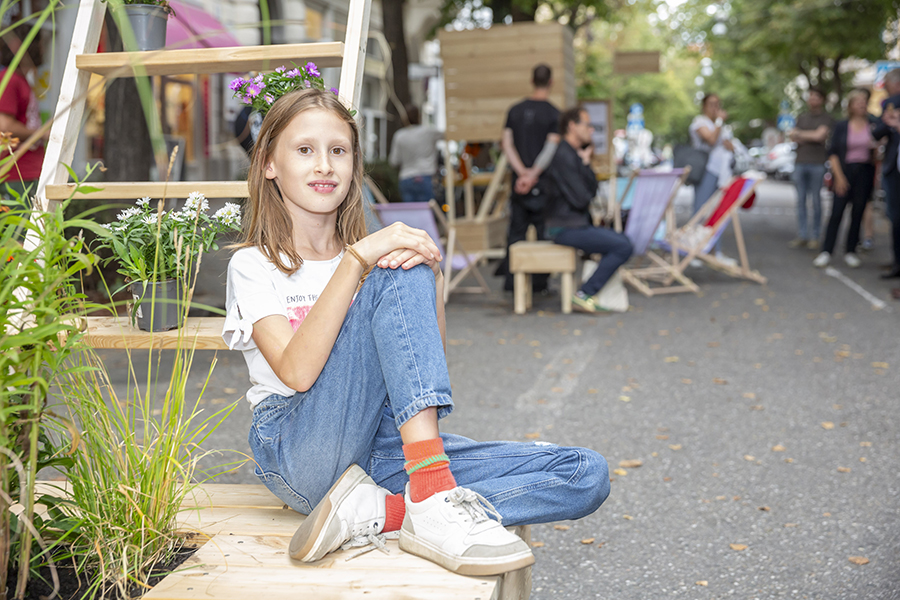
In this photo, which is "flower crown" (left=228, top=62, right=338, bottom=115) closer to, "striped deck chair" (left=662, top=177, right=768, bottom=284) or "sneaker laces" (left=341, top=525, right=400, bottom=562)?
"sneaker laces" (left=341, top=525, right=400, bottom=562)

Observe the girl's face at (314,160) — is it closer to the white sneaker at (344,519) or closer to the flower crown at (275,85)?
the flower crown at (275,85)

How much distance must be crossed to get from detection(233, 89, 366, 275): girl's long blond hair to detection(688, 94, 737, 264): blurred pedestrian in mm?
9004

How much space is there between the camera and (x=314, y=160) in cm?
237

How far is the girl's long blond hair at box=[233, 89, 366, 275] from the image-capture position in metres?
2.37

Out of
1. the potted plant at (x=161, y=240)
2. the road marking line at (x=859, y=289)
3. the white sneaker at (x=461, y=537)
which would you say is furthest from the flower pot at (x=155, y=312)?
the road marking line at (x=859, y=289)

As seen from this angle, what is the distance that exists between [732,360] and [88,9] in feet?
15.6

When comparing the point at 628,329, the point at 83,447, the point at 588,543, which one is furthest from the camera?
the point at 628,329

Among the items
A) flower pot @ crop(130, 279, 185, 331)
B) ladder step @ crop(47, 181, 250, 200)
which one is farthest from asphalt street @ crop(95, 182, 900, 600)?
ladder step @ crop(47, 181, 250, 200)

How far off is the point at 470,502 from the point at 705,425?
2909 mm

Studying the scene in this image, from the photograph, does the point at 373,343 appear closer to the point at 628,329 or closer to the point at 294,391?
the point at 294,391

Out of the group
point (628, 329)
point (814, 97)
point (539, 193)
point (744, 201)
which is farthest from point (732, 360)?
point (814, 97)

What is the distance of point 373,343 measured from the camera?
84.9 inches

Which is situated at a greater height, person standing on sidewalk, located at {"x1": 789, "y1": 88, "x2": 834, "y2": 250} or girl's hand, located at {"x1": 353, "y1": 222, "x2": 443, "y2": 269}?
person standing on sidewalk, located at {"x1": 789, "y1": 88, "x2": 834, "y2": 250}

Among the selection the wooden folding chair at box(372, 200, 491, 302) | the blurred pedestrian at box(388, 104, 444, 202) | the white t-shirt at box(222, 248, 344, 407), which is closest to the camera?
the white t-shirt at box(222, 248, 344, 407)
